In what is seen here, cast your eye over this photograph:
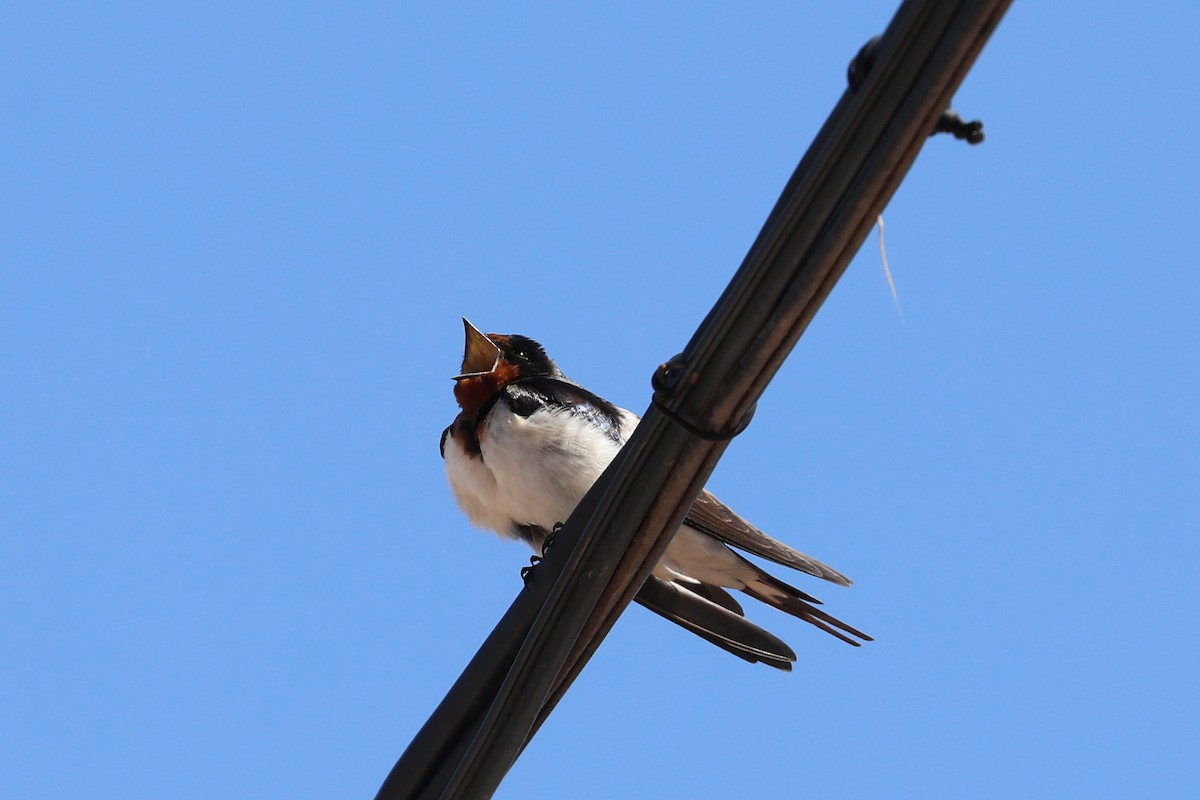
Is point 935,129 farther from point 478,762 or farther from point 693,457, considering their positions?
point 478,762

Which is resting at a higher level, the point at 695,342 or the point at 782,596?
the point at 782,596

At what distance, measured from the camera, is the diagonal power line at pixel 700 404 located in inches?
86.8

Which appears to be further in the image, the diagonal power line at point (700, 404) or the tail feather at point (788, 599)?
the tail feather at point (788, 599)

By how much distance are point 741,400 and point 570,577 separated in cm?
50

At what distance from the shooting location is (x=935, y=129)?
224 centimetres

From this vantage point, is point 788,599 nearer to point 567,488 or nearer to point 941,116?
point 567,488

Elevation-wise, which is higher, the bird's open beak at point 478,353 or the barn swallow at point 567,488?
the bird's open beak at point 478,353

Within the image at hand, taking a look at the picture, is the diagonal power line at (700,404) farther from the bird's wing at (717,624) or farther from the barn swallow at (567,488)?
the barn swallow at (567,488)

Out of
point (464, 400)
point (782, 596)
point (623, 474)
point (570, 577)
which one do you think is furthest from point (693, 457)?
point (464, 400)

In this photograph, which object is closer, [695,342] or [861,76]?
[861,76]

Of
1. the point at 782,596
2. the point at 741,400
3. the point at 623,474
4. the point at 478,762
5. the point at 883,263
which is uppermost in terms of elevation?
the point at 782,596

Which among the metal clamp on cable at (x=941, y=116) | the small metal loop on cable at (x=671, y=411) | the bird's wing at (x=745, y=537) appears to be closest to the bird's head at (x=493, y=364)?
the bird's wing at (x=745, y=537)

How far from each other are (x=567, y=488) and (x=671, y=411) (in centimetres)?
275

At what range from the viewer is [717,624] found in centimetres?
477
